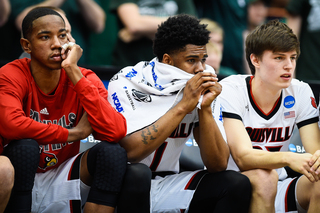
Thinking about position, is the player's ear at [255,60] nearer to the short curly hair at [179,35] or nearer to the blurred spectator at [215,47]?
the short curly hair at [179,35]

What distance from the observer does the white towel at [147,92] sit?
8.80 ft

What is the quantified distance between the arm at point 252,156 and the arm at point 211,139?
12 centimetres

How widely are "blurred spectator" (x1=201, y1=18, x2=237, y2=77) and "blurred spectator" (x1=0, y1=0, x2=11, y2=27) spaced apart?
185 cm

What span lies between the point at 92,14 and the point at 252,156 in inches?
90.4

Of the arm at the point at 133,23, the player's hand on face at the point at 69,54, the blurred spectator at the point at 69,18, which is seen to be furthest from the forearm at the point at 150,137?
the blurred spectator at the point at 69,18

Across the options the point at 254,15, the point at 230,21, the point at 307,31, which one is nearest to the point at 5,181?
the point at 230,21

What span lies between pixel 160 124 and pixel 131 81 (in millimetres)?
389

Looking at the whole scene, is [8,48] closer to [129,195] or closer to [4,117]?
[4,117]

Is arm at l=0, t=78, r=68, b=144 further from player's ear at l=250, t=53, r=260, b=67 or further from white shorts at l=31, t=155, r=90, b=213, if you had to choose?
player's ear at l=250, t=53, r=260, b=67

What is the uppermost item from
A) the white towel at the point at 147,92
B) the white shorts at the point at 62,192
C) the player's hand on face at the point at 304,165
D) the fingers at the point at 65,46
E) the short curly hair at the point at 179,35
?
the short curly hair at the point at 179,35

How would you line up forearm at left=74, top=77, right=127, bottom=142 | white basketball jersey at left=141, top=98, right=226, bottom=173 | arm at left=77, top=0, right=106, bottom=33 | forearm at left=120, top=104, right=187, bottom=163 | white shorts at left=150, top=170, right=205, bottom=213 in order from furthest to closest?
arm at left=77, top=0, right=106, bottom=33 < white basketball jersey at left=141, top=98, right=226, bottom=173 < white shorts at left=150, top=170, right=205, bottom=213 < forearm at left=120, top=104, right=187, bottom=163 < forearm at left=74, top=77, right=127, bottom=142

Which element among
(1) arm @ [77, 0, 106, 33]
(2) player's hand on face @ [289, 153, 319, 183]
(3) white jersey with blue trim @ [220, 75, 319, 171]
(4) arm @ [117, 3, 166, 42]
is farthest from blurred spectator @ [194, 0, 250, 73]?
(2) player's hand on face @ [289, 153, 319, 183]

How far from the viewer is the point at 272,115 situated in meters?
A: 3.02

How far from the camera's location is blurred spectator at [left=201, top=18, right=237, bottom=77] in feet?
13.5
